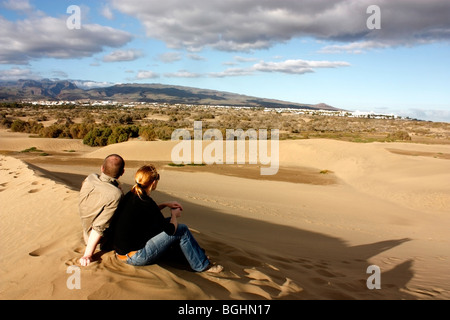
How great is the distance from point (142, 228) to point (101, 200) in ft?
2.08

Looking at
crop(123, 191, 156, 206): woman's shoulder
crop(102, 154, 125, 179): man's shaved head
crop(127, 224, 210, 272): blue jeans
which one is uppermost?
crop(102, 154, 125, 179): man's shaved head

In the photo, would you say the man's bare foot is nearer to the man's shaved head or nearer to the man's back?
the man's back

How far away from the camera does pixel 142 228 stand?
4.16m

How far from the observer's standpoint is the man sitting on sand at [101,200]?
4254mm

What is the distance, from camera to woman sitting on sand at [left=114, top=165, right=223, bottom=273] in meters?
4.07

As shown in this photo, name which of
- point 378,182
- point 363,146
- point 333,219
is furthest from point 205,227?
point 363,146

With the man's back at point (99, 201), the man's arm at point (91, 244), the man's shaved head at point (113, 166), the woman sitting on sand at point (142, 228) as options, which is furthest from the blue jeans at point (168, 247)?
the man's shaved head at point (113, 166)

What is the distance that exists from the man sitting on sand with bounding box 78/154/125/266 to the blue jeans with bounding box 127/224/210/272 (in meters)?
0.50

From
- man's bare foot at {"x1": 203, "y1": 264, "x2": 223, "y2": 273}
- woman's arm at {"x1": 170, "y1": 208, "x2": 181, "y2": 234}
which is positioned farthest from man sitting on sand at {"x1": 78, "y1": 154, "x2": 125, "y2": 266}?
man's bare foot at {"x1": 203, "y1": 264, "x2": 223, "y2": 273}

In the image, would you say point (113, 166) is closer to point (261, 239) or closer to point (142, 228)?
point (142, 228)

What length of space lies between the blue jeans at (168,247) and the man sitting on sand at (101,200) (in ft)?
1.63

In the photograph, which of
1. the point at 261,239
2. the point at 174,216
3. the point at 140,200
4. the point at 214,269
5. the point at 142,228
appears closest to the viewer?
the point at 140,200

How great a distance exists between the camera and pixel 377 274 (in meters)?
5.53

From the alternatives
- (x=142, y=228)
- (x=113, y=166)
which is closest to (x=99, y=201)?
(x=113, y=166)
